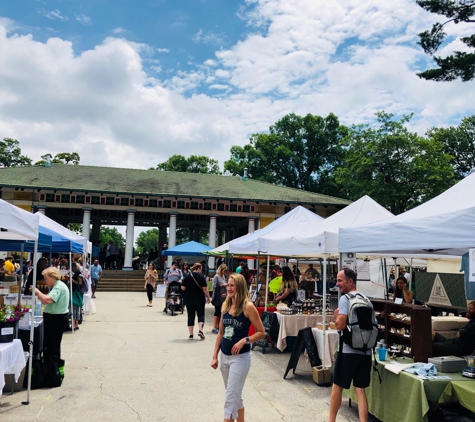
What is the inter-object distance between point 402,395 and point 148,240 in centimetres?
11442

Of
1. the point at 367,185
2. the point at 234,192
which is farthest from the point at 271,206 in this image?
the point at 367,185

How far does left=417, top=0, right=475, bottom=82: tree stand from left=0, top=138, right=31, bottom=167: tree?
48.0m

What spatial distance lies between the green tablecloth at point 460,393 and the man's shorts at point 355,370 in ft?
2.43

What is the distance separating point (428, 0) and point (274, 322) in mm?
12989

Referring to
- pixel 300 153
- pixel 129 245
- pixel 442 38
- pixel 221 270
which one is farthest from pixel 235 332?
pixel 300 153

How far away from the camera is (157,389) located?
6.29m

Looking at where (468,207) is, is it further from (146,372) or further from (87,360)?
(87,360)

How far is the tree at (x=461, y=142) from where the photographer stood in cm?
4266

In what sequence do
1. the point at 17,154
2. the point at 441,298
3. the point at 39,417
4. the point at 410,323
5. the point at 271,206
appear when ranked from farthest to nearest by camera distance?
the point at 17,154 → the point at 271,206 → the point at 441,298 → the point at 410,323 → the point at 39,417

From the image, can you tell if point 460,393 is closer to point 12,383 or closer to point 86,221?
point 12,383

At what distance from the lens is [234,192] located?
3381 cm

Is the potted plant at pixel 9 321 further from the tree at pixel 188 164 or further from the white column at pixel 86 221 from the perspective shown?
the tree at pixel 188 164

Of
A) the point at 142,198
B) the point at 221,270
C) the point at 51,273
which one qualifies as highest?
the point at 142,198

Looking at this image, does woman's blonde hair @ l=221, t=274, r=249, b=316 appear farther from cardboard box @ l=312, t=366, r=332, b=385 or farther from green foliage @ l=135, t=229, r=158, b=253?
green foliage @ l=135, t=229, r=158, b=253
